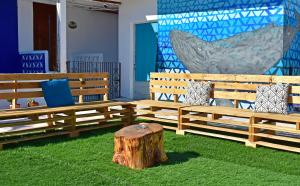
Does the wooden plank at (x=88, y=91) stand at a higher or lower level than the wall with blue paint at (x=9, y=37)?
lower

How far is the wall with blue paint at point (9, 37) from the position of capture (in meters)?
10.8

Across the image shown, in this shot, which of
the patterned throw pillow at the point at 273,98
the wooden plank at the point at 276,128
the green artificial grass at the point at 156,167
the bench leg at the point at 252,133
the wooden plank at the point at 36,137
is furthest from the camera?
the patterned throw pillow at the point at 273,98

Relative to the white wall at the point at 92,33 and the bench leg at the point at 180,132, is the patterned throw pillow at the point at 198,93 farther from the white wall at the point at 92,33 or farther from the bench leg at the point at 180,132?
the white wall at the point at 92,33

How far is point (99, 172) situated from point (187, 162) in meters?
1.18

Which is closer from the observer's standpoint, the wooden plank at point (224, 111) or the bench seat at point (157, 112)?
the wooden plank at point (224, 111)

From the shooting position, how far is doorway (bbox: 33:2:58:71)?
1205cm

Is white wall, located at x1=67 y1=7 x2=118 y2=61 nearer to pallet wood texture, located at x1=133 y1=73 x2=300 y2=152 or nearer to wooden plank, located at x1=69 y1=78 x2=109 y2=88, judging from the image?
wooden plank, located at x1=69 y1=78 x2=109 y2=88

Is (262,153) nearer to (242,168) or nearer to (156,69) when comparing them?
(242,168)

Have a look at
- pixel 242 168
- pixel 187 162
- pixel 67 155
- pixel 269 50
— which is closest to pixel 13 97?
pixel 67 155

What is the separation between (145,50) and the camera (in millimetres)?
11859

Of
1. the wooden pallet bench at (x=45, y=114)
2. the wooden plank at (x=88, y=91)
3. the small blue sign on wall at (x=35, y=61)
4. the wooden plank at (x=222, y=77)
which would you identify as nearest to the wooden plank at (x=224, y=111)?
the wooden plank at (x=222, y=77)

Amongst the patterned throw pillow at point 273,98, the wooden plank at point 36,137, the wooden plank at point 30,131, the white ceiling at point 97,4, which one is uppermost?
the white ceiling at point 97,4

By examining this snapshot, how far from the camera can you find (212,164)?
5.07 m

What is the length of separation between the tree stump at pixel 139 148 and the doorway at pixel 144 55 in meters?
6.42
